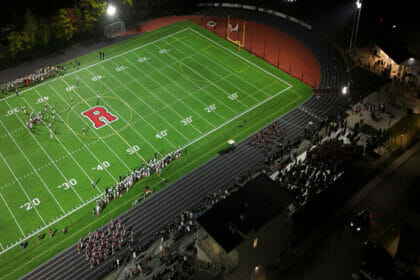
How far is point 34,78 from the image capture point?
2141 inches

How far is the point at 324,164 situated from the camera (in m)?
41.6

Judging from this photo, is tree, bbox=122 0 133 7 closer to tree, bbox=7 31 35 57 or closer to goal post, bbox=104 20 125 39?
goal post, bbox=104 20 125 39

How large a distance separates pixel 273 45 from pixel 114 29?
68.1 feet

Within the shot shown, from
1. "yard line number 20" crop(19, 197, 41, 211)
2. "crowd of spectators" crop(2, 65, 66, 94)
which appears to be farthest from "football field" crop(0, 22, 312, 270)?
"crowd of spectators" crop(2, 65, 66, 94)

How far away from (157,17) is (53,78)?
19755mm

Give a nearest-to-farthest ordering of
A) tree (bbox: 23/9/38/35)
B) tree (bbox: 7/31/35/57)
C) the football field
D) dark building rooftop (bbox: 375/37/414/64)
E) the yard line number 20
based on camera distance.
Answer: the yard line number 20 → the football field → dark building rooftop (bbox: 375/37/414/64) → tree (bbox: 7/31/35/57) → tree (bbox: 23/9/38/35)

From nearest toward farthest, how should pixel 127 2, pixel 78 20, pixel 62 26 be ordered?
pixel 62 26 → pixel 78 20 → pixel 127 2

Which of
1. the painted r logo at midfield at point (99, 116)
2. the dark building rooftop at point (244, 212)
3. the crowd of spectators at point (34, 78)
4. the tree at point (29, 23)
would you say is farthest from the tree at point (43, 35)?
the dark building rooftop at point (244, 212)

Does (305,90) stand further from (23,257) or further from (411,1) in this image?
(23,257)

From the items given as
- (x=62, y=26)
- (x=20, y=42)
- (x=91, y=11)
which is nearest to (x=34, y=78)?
(x=20, y=42)

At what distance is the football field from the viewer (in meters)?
41.5

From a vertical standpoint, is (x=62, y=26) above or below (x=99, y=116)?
above

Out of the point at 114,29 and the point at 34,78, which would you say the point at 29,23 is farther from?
the point at 114,29

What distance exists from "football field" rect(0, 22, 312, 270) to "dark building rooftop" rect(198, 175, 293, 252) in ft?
40.4
